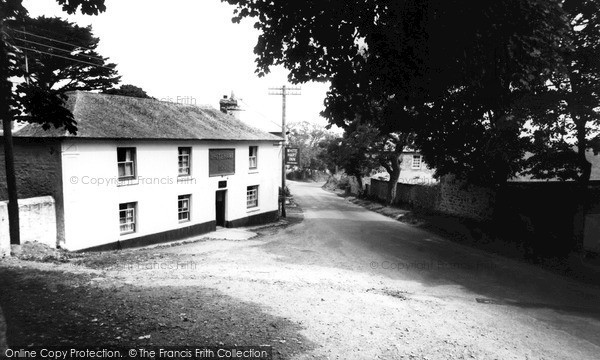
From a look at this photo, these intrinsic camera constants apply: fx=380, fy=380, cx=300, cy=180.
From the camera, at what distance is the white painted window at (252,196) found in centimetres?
2667

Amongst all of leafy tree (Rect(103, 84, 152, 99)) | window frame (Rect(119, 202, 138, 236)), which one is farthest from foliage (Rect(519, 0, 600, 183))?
leafy tree (Rect(103, 84, 152, 99))

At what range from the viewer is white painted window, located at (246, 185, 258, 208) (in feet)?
87.5

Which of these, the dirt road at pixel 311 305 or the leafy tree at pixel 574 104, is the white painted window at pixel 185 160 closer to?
the dirt road at pixel 311 305

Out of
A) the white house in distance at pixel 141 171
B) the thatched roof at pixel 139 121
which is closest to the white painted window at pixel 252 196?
the white house in distance at pixel 141 171

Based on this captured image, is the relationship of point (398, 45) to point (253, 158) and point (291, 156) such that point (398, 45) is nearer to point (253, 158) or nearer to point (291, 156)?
point (253, 158)

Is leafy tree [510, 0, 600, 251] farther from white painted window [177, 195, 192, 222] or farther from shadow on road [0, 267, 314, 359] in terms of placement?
Result: white painted window [177, 195, 192, 222]

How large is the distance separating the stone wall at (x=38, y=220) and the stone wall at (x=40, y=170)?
30cm

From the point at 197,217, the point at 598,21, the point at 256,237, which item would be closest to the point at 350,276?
the point at 256,237

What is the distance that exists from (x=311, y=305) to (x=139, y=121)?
49.2 feet

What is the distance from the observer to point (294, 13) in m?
7.56

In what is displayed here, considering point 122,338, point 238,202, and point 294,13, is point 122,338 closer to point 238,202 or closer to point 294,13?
point 294,13

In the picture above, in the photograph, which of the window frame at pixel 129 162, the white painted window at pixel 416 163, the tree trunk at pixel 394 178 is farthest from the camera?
the white painted window at pixel 416 163

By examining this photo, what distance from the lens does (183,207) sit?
21328 mm

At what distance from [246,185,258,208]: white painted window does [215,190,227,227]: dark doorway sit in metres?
2.34
